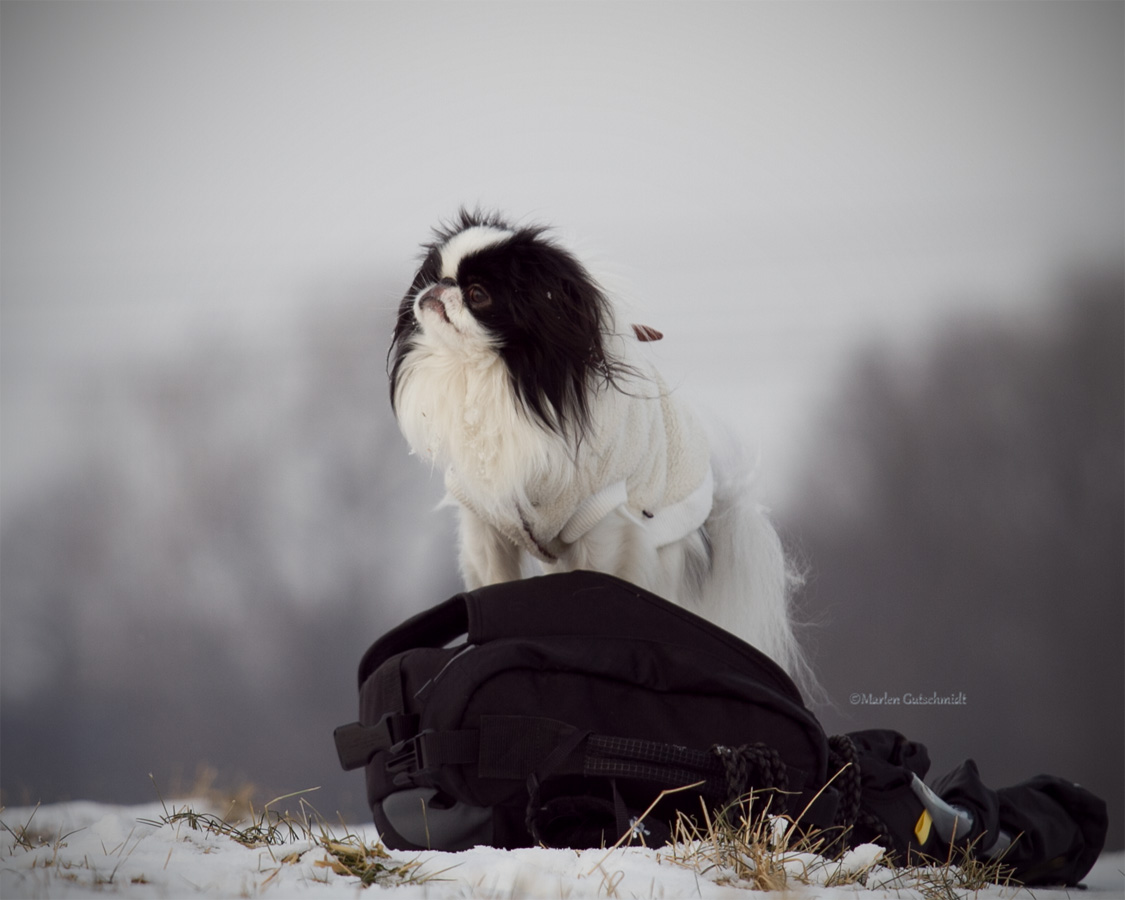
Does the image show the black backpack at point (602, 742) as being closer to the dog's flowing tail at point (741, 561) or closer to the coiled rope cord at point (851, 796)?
the coiled rope cord at point (851, 796)

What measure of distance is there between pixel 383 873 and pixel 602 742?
10.1 inches

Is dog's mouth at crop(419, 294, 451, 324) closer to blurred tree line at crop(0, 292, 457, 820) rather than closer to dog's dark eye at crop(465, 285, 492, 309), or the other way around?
dog's dark eye at crop(465, 285, 492, 309)

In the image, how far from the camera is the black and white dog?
139cm

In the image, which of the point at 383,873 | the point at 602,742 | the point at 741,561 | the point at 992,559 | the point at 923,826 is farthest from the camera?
the point at 992,559

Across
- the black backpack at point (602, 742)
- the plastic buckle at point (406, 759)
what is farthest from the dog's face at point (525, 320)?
the plastic buckle at point (406, 759)

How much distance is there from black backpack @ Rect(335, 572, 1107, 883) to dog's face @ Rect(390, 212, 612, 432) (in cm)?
35

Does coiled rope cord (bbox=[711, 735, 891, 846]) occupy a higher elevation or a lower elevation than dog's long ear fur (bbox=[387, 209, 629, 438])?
A: lower

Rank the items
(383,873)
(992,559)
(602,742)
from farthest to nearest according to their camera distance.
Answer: (992,559), (602,742), (383,873)

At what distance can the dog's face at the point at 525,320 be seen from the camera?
4.52ft

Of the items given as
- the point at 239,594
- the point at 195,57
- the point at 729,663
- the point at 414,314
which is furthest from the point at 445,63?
the point at 729,663

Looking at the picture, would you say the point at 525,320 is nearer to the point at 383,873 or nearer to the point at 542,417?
the point at 542,417

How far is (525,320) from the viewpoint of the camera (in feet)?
4.50

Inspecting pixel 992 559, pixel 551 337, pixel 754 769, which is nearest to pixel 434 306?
pixel 551 337

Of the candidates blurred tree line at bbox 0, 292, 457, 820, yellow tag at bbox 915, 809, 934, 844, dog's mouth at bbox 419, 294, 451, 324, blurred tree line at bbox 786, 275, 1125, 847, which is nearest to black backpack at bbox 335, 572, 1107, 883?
yellow tag at bbox 915, 809, 934, 844
